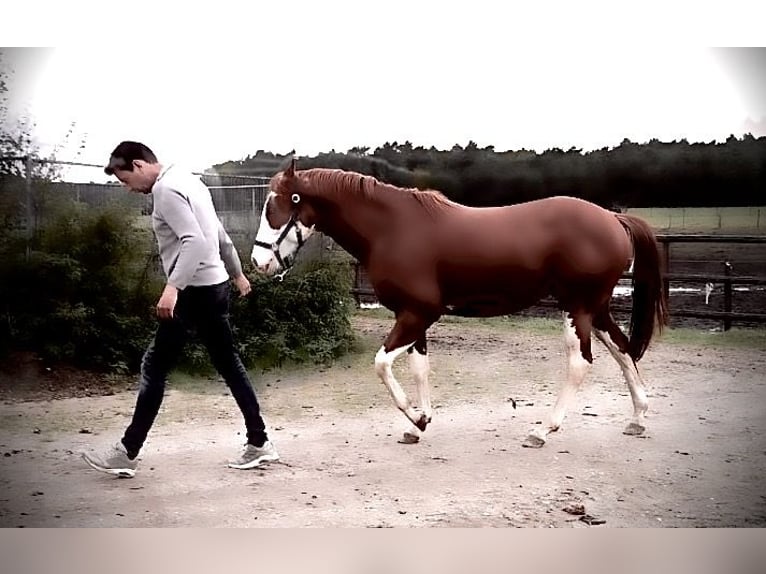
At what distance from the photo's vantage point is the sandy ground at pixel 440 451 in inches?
98.3

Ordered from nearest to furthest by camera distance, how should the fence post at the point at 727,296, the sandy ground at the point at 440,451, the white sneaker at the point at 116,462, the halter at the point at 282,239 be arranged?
the sandy ground at the point at 440,451 < the white sneaker at the point at 116,462 < the halter at the point at 282,239 < the fence post at the point at 727,296

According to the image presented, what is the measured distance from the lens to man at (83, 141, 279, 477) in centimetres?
255

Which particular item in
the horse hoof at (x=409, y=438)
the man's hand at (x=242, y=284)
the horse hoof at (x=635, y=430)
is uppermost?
the man's hand at (x=242, y=284)

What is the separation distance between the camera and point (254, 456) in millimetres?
2688

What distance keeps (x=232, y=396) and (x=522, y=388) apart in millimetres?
1155

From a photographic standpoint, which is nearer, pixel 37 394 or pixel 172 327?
pixel 172 327

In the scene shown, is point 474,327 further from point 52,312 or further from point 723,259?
point 52,312

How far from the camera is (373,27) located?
2.89m

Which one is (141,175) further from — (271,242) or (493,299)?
(493,299)

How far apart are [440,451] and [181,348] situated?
1053 mm

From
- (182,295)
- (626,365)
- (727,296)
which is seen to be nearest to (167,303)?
(182,295)

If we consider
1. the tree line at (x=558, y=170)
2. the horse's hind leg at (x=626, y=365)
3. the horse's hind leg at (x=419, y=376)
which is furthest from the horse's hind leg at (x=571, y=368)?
the tree line at (x=558, y=170)

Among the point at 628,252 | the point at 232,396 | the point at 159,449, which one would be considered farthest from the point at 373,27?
the point at 159,449

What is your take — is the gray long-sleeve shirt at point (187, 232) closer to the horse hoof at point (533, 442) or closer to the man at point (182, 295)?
the man at point (182, 295)
